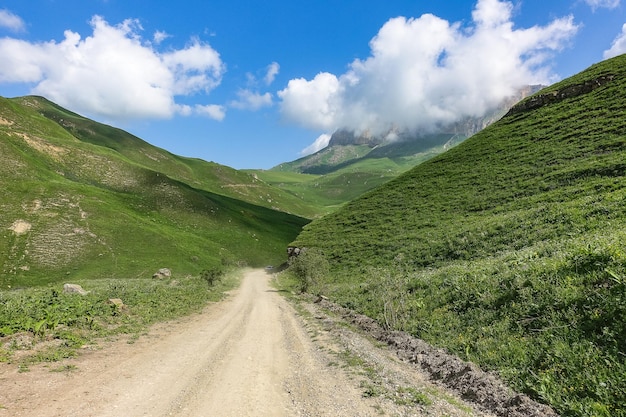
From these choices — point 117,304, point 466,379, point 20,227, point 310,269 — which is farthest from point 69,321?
point 20,227

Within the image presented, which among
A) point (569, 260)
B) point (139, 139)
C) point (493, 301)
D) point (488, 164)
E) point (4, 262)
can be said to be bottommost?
point (4, 262)

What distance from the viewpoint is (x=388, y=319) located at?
71.8 ft

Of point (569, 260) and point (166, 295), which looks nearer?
point (569, 260)

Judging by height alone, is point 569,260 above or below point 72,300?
above

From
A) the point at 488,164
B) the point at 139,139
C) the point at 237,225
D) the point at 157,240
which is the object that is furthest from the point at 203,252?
the point at 139,139

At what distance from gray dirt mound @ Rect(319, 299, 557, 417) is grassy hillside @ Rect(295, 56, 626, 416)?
60 cm

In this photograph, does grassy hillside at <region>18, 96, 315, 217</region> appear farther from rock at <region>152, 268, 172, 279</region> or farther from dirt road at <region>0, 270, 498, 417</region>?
dirt road at <region>0, 270, 498, 417</region>

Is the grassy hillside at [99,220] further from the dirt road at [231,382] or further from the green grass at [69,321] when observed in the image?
the dirt road at [231,382]

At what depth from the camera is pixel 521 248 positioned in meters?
27.9

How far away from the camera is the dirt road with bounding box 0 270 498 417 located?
33.7 ft

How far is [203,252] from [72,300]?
6189cm

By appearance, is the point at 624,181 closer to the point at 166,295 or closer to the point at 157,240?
the point at 166,295

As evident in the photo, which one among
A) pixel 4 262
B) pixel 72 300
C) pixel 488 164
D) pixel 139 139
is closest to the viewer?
pixel 72 300

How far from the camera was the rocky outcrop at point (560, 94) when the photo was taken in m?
70.8
